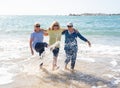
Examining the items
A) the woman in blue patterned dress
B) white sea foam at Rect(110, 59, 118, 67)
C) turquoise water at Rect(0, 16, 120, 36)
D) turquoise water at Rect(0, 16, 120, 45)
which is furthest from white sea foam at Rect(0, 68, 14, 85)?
turquoise water at Rect(0, 16, 120, 36)

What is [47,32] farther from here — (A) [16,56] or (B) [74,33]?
(A) [16,56]

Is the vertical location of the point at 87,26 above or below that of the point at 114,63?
below

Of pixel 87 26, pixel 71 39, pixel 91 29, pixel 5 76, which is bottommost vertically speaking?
pixel 87 26

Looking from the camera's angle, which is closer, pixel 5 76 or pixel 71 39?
pixel 5 76

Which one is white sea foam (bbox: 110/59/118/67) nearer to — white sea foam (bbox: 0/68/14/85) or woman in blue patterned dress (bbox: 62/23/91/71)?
woman in blue patterned dress (bbox: 62/23/91/71)

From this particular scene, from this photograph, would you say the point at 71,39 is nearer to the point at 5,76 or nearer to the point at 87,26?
the point at 5,76

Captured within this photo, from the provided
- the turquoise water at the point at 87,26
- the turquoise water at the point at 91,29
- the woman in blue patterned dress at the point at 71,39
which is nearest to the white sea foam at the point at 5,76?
the woman in blue patterned dress at the point at 71,39

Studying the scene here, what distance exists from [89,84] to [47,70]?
2.20 m

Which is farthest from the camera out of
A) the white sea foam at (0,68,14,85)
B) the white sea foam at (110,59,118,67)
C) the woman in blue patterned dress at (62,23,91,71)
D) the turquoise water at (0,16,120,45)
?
the turquoise water at (0,16,120,45)

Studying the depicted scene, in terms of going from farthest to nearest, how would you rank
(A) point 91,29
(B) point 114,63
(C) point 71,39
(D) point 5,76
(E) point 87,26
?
(E) point 87,26, (A) point 91,29, (B) point 114,63, (C) point 71,39, (D) point 5,76

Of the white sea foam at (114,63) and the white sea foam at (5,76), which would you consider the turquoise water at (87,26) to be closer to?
the white sea foam at (114,63)

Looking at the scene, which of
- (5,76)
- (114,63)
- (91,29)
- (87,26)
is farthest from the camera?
Answer: (87,26)

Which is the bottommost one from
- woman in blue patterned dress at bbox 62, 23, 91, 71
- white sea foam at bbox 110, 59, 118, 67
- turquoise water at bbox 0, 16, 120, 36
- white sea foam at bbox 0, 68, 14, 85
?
turquoise water at bbox 0, 16, 120, 36

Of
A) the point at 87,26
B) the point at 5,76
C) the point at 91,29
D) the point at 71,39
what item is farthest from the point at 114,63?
the point at 87,26
